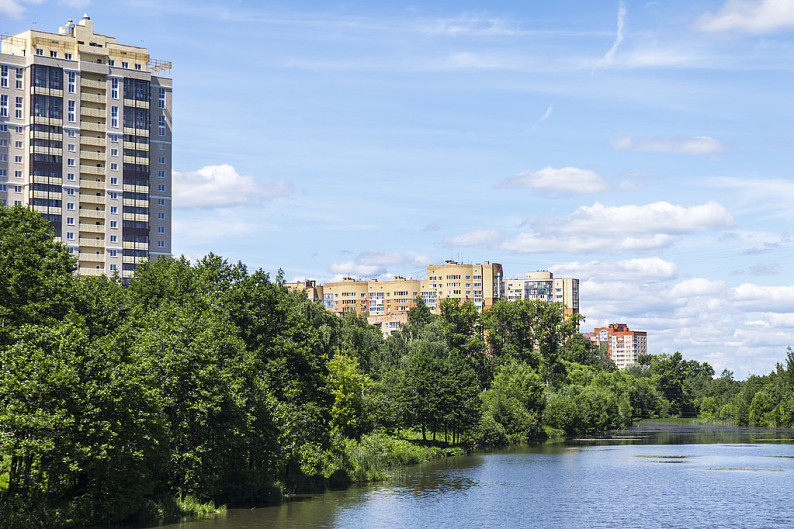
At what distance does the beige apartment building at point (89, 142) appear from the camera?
132 metres

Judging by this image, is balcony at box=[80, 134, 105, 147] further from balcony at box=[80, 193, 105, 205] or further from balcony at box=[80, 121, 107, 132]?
balcony at box=[80, 193, 105, 205]

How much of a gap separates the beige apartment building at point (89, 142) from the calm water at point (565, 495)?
70862mm

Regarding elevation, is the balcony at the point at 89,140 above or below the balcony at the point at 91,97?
below

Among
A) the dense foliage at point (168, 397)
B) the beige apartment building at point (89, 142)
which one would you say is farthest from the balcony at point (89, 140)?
the dense foliage at point (168, 397)

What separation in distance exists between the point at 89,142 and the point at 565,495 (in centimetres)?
10201

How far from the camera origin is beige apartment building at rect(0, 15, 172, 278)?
432ft

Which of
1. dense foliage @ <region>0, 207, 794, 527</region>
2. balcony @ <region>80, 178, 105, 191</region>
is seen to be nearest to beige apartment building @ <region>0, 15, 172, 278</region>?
balcony @ <region>80, 178, 105, 191</region>

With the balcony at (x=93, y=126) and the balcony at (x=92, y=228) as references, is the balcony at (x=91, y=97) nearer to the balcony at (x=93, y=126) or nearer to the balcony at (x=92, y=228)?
the balcony at (x=93, y=126)

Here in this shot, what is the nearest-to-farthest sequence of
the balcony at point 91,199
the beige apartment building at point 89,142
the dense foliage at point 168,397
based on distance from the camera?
1. the dense foliage at point 168,397
2. the beige apartment building at point 89,142
3. the balcony at point 91,199

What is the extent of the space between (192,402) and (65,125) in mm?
95634

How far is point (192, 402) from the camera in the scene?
2157 inches

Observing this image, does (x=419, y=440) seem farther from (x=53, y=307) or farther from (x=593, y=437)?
(x=53, y=307)

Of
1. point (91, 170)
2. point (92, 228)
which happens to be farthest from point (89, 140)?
point (92, 228)

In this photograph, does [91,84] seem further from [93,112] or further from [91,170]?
[91,170]
